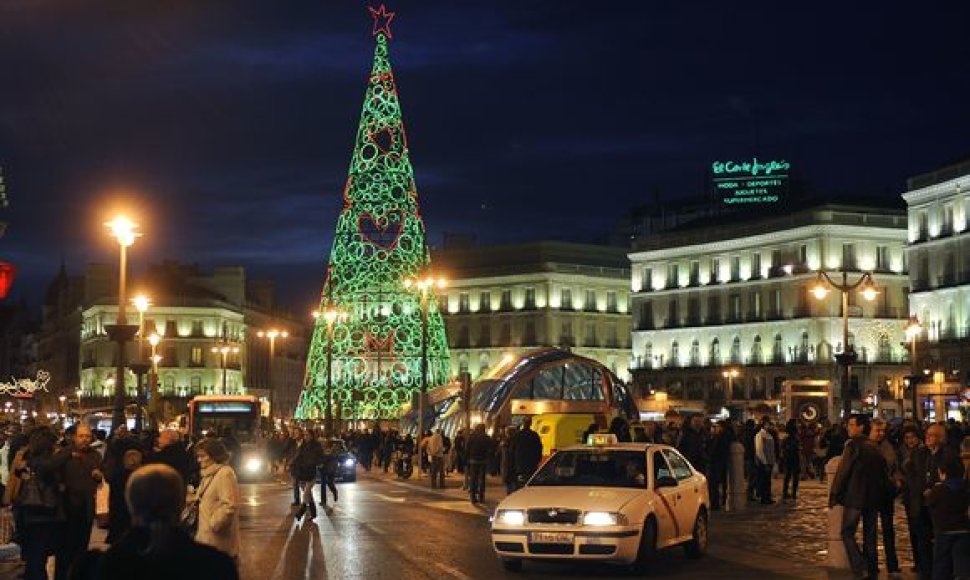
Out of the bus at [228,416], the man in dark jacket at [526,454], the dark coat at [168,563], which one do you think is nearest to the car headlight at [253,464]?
the bus at [228,416]

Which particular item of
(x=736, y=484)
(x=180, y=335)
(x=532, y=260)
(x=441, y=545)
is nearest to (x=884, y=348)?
(x=532, y=260)

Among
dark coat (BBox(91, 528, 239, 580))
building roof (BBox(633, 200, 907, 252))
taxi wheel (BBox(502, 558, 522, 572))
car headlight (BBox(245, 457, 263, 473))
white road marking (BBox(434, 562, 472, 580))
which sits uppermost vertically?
building roof (BBox(633, 200, 907, 252))

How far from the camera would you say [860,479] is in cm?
1705

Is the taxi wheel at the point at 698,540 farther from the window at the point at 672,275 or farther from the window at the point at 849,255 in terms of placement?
the window at the point at 672,275

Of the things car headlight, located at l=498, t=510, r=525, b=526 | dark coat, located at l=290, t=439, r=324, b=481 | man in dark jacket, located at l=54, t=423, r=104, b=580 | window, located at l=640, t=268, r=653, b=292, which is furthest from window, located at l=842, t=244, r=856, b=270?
man in dark jacket, located at l=54, t=423, r=104, b=580

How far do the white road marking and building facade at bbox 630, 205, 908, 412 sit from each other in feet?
244

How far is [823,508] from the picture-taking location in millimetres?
31172

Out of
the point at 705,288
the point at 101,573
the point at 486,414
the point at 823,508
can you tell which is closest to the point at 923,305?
the point at 705,288

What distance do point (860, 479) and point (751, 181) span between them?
101 metres

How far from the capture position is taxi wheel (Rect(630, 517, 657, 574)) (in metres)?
17.8

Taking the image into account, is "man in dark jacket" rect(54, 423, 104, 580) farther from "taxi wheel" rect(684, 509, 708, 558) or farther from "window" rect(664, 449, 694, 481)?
"taxi wheel" rect(684, 509, 708, 558)

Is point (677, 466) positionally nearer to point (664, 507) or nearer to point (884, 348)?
point (664, 507)

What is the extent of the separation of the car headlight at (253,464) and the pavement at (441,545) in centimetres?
1215

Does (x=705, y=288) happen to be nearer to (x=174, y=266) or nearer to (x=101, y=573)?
(x=174, y=266)
